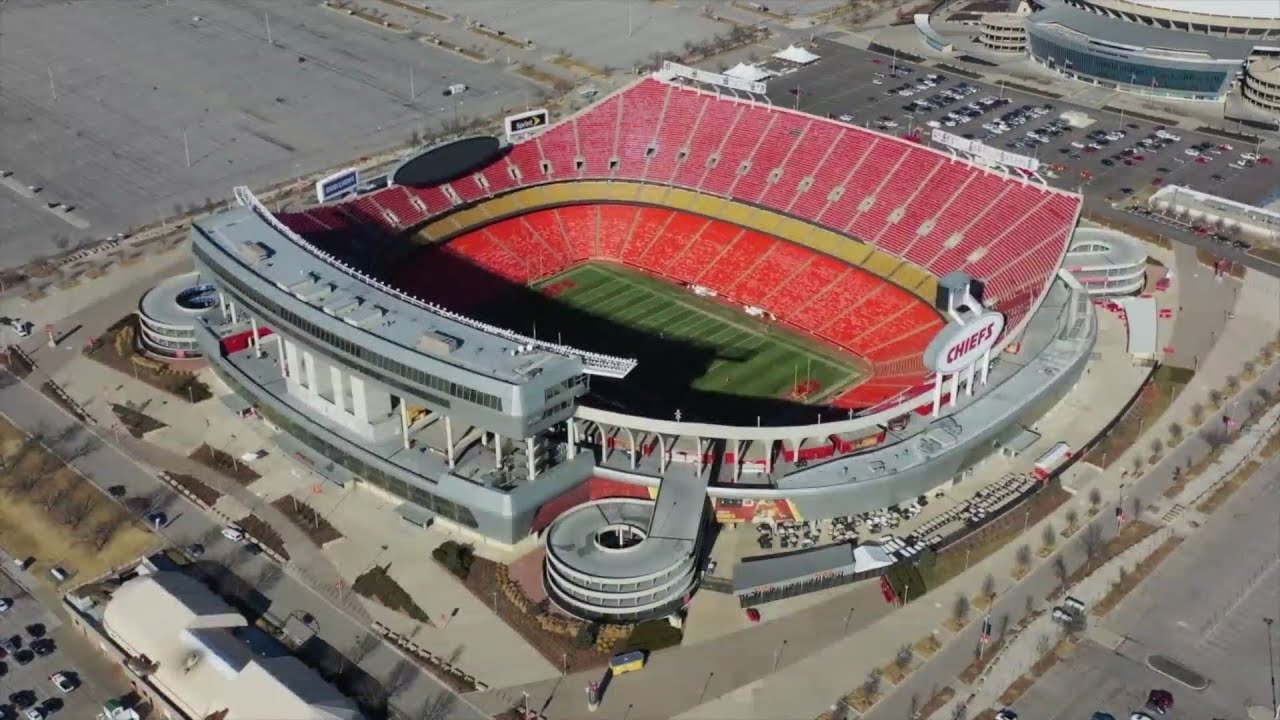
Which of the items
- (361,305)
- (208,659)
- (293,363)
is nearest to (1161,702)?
(208,659)

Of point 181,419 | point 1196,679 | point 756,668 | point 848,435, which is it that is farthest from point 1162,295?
point 181,419

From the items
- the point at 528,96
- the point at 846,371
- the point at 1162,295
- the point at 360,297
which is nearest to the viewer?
the point at 360,297

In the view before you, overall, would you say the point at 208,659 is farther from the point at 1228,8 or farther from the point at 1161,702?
the point at 1228,8

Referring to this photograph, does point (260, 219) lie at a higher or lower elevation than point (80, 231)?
higher

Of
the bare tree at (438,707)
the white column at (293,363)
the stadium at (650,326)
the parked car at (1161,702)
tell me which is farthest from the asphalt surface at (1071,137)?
the bare tree at (438,707)

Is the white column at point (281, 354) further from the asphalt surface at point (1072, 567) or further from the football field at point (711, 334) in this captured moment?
the asphalt surface at point (1072, 567)

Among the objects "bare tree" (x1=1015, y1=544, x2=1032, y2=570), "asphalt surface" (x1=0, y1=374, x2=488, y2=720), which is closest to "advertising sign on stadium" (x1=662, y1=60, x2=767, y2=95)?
"bare tree" (x1=1015, y1=544, x2=1032, y2=570)

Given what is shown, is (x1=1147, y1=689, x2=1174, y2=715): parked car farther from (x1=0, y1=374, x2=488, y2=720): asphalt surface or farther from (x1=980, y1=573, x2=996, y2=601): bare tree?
(x1=0, y1=374, x2=488, y2=720): asphalt surface

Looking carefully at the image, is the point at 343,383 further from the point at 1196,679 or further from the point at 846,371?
the point at 1196,679
